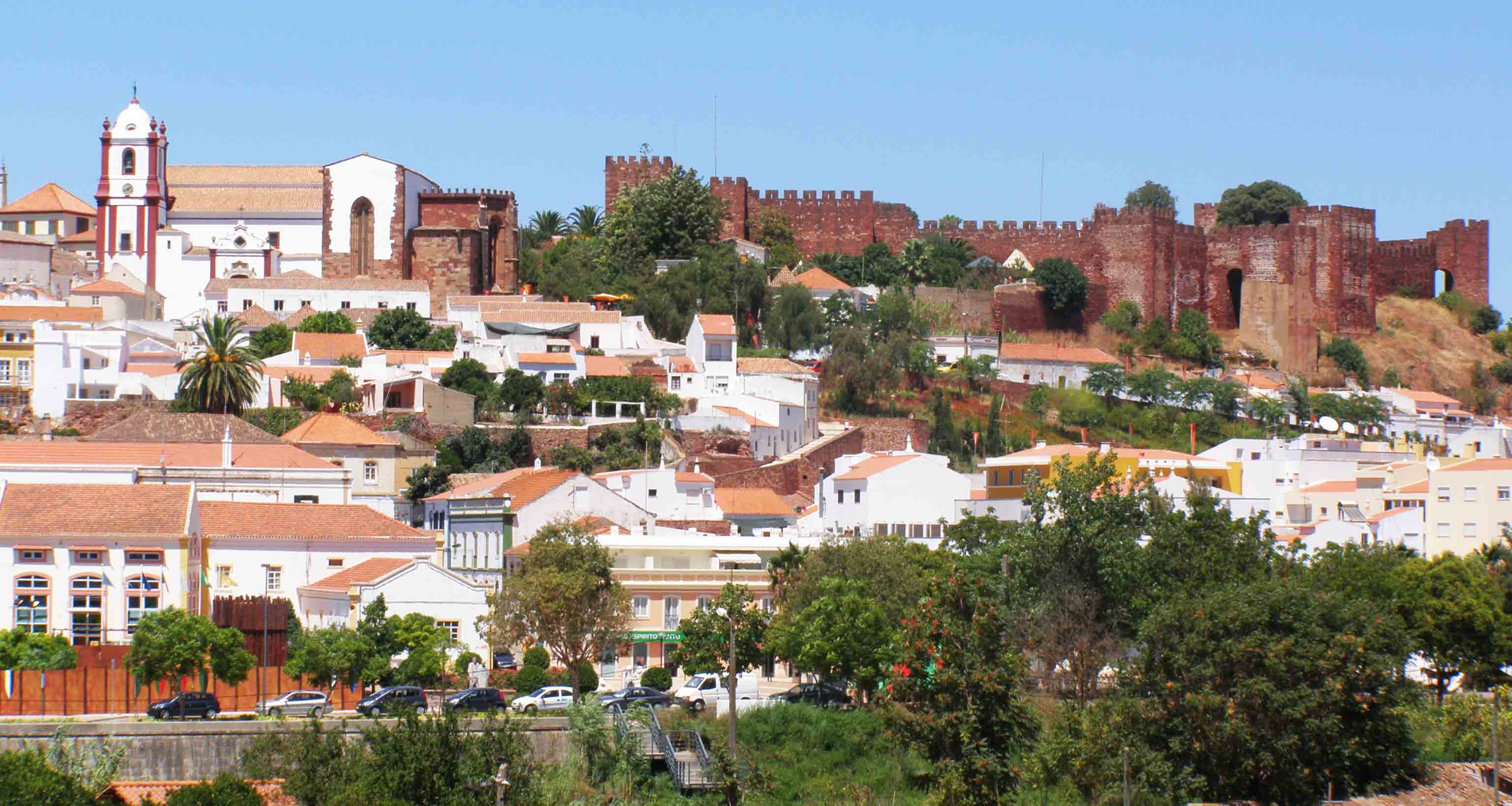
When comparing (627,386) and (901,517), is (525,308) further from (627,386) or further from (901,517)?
(901,517)

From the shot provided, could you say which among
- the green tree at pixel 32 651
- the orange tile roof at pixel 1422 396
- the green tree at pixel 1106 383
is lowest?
the green tree at pixel 32 651

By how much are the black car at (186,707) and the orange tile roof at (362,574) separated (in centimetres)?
796

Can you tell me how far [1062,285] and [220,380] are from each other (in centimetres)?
3895

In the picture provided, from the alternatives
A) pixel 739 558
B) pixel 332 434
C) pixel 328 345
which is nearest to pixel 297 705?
pixel 739 558

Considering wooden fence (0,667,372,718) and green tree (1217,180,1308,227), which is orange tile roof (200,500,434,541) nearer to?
wooden fence (0,667,372,718)

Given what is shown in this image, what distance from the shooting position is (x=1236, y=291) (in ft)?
325

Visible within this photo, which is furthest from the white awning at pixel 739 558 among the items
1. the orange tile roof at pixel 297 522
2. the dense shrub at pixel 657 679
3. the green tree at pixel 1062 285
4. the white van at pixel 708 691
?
the green tree at pixel 1062 285

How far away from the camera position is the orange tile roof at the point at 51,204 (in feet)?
317

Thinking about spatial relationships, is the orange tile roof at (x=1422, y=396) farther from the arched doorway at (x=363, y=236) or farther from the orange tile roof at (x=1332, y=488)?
the arched doorway at (x=363, y=236)

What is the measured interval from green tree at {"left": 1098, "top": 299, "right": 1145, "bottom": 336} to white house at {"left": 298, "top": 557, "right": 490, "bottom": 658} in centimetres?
5220

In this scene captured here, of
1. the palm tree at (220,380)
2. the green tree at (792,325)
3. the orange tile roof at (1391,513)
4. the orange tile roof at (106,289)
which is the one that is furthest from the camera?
the green tree at (792,325)

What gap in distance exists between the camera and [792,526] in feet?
197

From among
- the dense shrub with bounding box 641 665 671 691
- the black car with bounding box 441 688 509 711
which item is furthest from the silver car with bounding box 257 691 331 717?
the dense shrub with bounding box 641 665 671 691

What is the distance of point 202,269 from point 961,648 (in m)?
54.6
